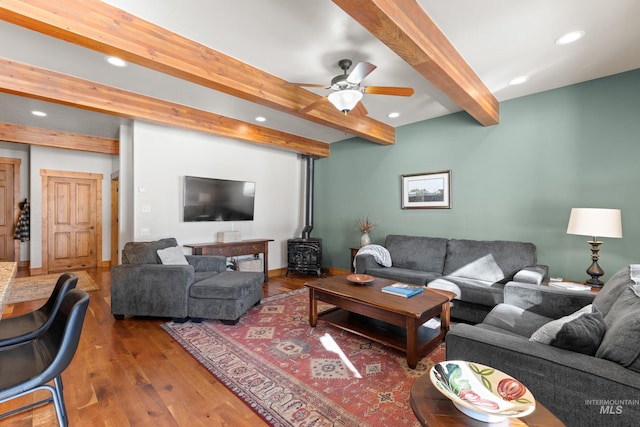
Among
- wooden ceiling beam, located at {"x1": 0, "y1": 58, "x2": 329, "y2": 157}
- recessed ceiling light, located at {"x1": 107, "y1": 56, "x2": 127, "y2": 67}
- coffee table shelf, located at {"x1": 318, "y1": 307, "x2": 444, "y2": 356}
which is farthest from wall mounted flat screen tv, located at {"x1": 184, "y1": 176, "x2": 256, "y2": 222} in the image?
coffee table shelf, located at {"x1": 318, "y1": 307, "x2": 444, "y2": 356}

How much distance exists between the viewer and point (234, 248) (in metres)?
4.66

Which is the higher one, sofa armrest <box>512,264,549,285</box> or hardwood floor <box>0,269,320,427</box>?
sofa armrest <box>512,264,549,285</box>

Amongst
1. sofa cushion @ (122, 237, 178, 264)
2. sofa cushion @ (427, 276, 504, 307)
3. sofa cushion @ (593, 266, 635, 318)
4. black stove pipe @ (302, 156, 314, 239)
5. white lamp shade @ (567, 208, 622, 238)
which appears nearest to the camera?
sofa cushion @ (593, 266, 635, 318)

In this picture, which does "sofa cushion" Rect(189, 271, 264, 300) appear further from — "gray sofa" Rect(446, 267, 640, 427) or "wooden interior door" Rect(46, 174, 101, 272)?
"wooden interior door" Rect(46, 174, 101, 272)

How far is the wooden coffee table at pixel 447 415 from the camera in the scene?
89 centimetres

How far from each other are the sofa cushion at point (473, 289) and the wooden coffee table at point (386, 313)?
0.47 m

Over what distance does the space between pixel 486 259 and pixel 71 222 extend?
24.5ft

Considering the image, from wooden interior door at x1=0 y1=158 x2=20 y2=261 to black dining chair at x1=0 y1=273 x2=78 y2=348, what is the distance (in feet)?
19.4

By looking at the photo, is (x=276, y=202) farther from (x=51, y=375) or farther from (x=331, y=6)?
(x=51, y=375)

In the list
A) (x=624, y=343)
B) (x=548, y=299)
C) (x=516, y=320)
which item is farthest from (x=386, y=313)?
(x=624, y=343)

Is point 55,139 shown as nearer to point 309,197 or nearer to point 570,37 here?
point 309,197

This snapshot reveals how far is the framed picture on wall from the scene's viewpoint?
4285mm

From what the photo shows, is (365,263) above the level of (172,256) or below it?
below

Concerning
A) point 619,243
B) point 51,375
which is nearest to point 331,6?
point 51,375
